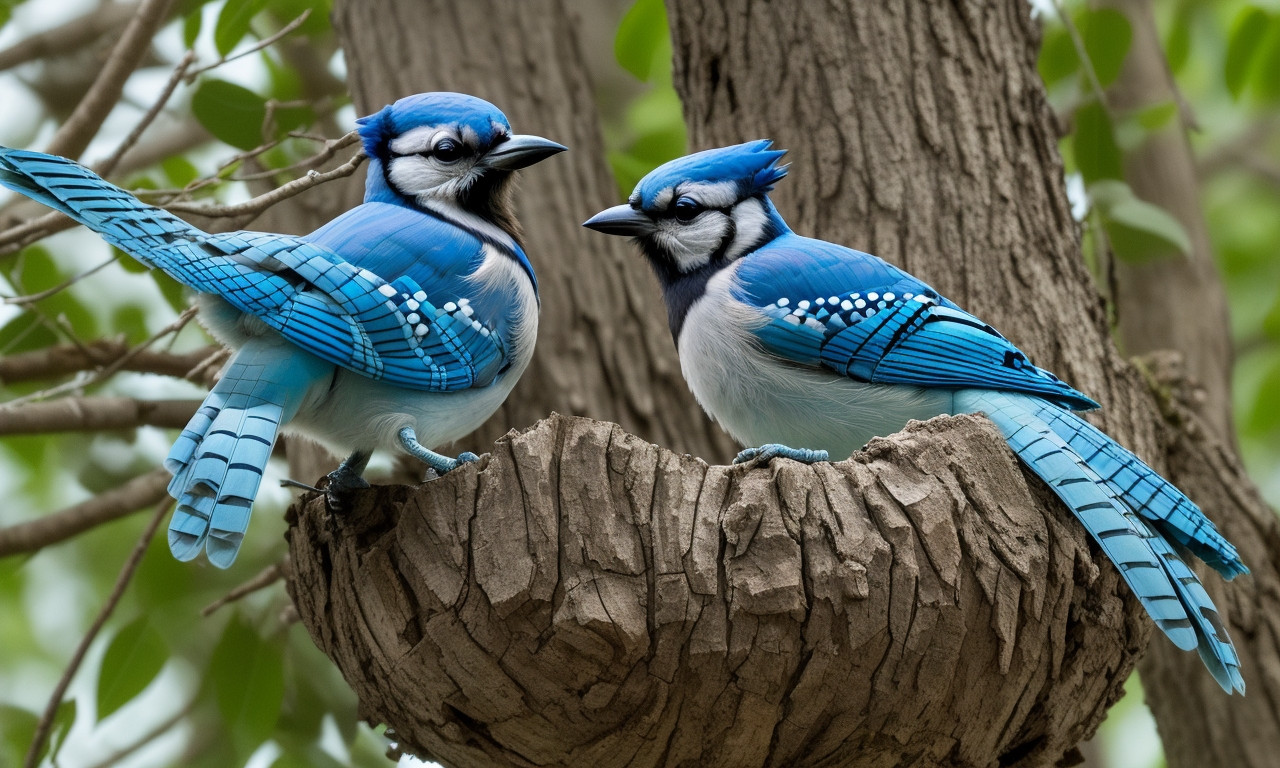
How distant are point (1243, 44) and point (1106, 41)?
64cm

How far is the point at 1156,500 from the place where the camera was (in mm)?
2855

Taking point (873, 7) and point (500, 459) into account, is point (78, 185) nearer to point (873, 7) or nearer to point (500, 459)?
point (500, 459)

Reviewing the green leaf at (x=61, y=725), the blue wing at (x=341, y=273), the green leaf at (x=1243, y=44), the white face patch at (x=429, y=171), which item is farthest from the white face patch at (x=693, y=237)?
the green leaf at (x=1243, y=44)

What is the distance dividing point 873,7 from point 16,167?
10.2 feet

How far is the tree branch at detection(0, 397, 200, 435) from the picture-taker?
3.97m

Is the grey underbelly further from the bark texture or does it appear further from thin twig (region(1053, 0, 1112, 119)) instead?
thin twig (region(1053, 0, 1112, 119))

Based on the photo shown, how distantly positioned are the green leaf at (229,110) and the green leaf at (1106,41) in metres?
3.19

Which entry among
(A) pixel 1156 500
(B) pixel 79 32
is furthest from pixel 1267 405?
(B) pixel 79 32

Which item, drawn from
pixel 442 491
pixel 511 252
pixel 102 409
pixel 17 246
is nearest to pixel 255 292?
pixel 442 491

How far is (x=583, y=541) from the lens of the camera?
2549 millimetres

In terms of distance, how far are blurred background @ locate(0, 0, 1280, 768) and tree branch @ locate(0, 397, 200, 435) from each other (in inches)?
4.1

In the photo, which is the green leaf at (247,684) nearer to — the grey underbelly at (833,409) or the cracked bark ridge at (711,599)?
the cracked bark ridge at (711,599)

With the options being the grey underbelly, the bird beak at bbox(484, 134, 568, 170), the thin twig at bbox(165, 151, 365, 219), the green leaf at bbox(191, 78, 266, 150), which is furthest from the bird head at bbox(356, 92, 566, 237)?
the green leaf at bbox(191, 78, 266, 150)

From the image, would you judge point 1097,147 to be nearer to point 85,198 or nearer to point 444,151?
point 444,151
